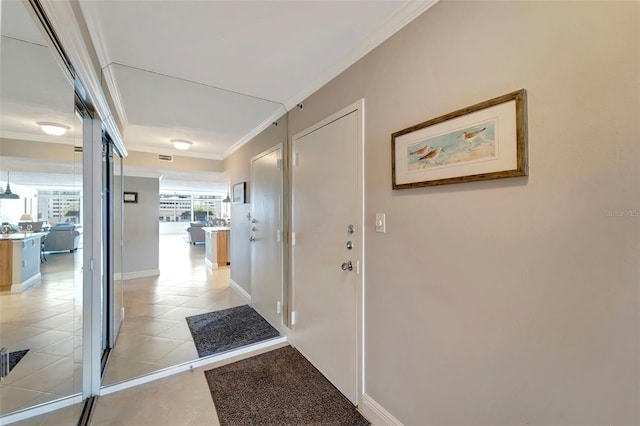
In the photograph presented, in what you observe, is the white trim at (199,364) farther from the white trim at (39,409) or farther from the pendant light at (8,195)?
the pendant light at (8,195)

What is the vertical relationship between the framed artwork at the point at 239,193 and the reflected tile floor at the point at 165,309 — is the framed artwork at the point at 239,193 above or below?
above

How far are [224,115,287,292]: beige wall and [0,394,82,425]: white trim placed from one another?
202 centimetres

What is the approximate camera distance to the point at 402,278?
146cm

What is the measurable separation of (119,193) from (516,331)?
3.32m

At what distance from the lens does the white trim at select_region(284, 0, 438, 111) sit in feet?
4.39

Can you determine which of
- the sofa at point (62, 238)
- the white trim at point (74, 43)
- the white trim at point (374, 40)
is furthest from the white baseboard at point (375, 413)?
the white trim at point (74, 43)

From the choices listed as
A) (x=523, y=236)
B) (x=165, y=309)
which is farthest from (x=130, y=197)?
(x=523, y=236)

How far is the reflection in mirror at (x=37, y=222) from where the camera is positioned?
0.95 m

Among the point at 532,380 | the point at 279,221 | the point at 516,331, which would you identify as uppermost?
the point at 279,221

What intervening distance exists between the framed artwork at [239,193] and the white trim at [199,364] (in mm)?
1885

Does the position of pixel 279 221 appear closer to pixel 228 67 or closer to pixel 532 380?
pixel 228 67

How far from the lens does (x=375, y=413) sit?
159cm

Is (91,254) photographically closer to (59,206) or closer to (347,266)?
(59,206)

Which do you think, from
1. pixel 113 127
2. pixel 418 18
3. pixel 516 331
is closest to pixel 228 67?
pixel 113 127
